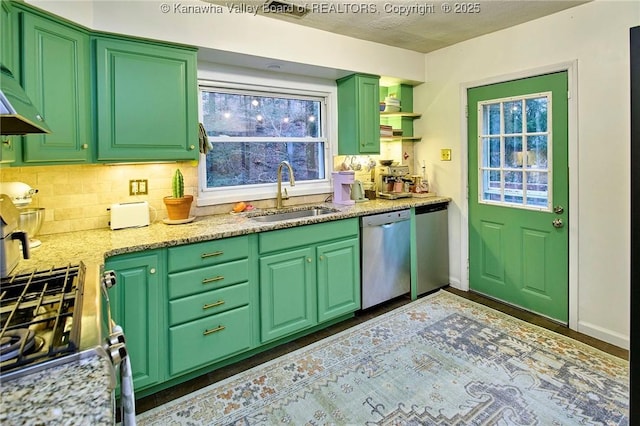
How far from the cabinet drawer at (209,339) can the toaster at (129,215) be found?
75cm

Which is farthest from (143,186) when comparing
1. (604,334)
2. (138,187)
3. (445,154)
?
(604,334)

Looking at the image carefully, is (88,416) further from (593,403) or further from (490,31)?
(490,31)

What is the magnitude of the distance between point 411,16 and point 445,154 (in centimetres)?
144

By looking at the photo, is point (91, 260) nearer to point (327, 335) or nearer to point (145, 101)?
point (145, 101)

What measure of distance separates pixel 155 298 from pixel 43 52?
1.43m

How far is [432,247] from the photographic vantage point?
3.68 meters

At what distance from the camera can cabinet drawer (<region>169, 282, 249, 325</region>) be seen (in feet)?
7.18

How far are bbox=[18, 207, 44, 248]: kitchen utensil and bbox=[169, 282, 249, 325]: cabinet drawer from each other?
808mm

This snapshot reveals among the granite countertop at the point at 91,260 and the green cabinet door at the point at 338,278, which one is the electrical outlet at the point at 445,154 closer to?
the granite countertop at the point at 91,260

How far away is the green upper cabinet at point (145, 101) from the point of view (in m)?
2.22

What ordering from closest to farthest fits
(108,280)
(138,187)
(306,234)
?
(108,280)
(138,187)
(306,234)

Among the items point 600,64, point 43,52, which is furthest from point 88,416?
point 600,64

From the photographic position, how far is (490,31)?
328 cm

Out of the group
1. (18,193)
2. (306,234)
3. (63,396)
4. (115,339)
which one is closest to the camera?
(63,396)
